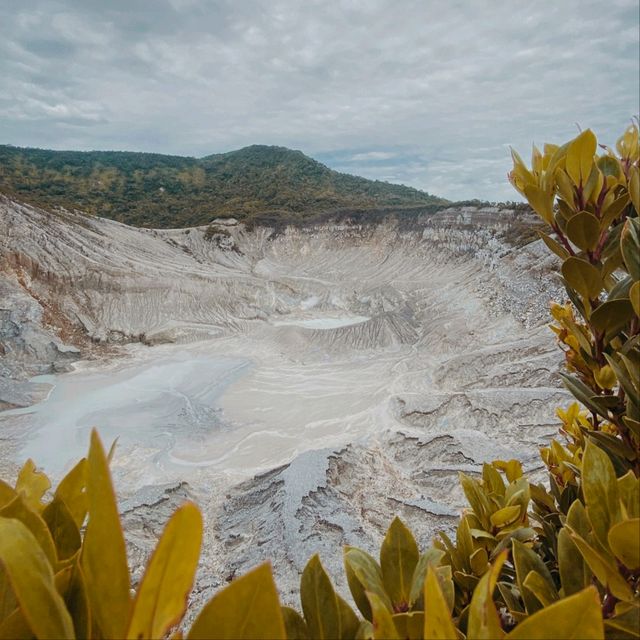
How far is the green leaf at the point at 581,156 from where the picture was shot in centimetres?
97

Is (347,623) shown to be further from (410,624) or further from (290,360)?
(290,360)

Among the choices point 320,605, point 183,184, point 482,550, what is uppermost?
point 183,184

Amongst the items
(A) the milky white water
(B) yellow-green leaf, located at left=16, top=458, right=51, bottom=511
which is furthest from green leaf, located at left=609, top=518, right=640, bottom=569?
(A) the milky white water

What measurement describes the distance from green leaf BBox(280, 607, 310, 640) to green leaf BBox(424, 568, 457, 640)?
0.98 feet

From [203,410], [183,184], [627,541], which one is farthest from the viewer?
[183,184]

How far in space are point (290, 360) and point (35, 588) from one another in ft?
63.6

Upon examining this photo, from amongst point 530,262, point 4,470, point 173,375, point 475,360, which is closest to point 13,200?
point 173,375

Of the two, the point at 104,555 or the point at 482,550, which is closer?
the point at 104,555

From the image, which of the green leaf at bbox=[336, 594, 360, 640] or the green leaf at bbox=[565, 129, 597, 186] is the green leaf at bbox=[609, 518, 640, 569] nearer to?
the green leaf at bbox=[336, 594, 360, 640]

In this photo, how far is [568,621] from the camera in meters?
0.42

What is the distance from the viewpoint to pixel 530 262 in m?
20.0

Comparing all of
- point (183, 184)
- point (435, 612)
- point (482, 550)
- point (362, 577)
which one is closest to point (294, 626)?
point (362, 577)

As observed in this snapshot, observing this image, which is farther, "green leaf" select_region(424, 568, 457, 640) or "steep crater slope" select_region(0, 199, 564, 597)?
"steep crater slope" select_region(0, 199, 564, 597)

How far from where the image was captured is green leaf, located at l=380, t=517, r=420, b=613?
844mm
